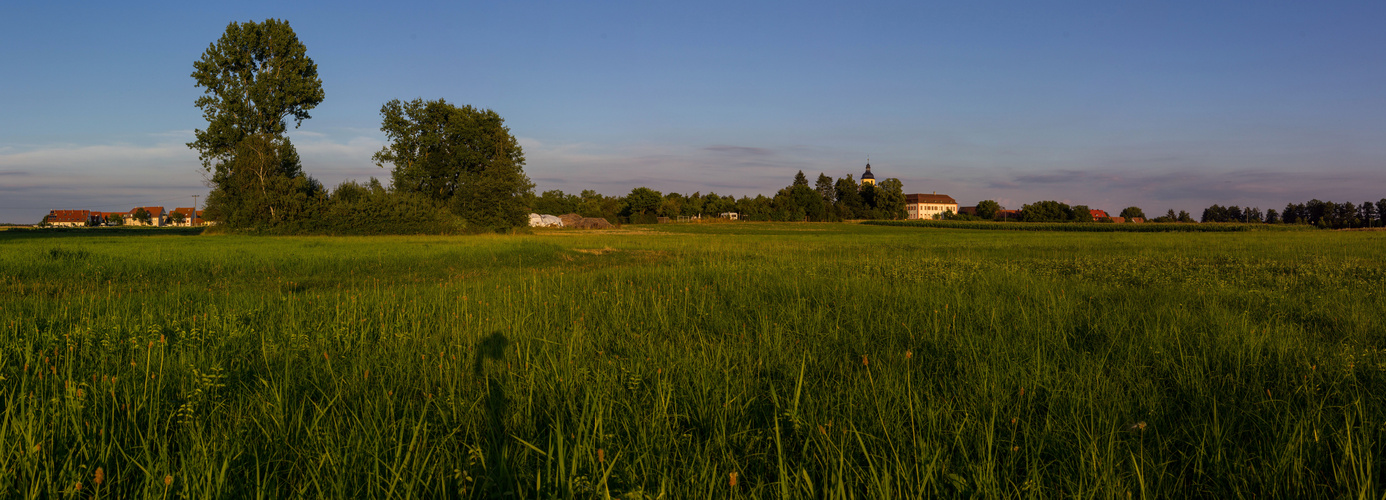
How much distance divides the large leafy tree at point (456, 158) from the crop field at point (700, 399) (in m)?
45.8

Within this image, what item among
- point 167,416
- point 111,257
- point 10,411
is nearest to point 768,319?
point 167,416

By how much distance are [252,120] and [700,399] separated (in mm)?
52932

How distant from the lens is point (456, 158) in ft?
177

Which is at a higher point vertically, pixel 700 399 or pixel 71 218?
pixel 71 218

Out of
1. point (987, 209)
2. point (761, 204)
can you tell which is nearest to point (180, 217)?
point (761, 204)

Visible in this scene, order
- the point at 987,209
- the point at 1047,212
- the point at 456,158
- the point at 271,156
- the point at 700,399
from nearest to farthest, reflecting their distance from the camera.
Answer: the point at 700,399
the point at 271,156
the point at 456,158
the point at 1047,212
the point at 987,209

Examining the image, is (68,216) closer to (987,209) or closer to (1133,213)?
(987,209)

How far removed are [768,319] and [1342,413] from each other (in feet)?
13.8

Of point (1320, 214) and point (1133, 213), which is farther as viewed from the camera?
point (1133, 213)

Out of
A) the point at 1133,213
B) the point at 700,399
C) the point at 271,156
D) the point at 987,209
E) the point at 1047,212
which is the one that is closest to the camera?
the point at 700,399

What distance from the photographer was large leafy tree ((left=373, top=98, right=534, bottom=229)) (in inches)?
2077

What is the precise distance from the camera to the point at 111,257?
16375mm

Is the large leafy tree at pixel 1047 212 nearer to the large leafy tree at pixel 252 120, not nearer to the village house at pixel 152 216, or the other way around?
the large leafy tree at pixel 252 120

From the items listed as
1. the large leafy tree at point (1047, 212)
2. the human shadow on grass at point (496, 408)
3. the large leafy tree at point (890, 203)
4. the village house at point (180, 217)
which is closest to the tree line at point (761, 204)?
the large leafy tree at point (890, 203)
